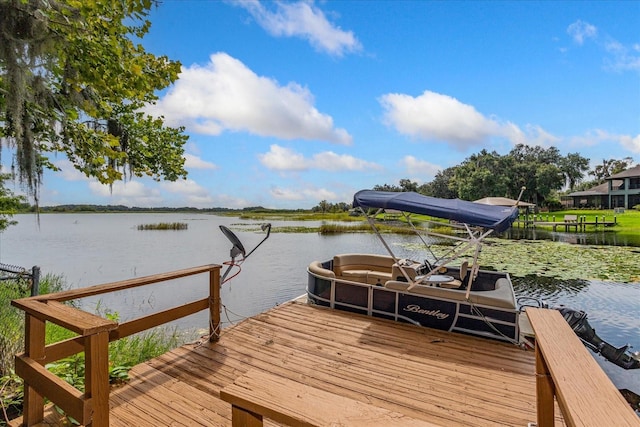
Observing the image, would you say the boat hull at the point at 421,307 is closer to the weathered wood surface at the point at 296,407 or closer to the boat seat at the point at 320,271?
the boat seat at the point at 320,271

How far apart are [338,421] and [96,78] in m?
4.12

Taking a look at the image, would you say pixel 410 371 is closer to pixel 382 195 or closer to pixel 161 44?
pixel 382 195

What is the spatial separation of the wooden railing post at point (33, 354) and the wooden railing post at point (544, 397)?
291 cm

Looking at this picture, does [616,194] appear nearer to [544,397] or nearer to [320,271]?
[320,271]

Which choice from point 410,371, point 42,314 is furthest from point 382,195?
point 42,314

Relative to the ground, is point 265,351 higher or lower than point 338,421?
lower

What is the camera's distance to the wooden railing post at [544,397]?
4.47 feet

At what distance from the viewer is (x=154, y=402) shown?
2.80 metres

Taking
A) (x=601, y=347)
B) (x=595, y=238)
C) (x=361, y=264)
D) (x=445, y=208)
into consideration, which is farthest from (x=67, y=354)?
(x=595, y=238)

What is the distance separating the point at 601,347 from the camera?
4637 millimetres

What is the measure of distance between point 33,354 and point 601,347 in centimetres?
641

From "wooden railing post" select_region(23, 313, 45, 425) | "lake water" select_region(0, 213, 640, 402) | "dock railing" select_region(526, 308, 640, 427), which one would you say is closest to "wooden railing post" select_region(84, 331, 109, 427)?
"wooden railing post" select_region(23, 313, 45, 425)

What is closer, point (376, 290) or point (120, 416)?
point (120, 416)

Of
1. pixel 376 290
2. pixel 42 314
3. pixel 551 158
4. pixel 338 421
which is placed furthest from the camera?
pixel 551 158
